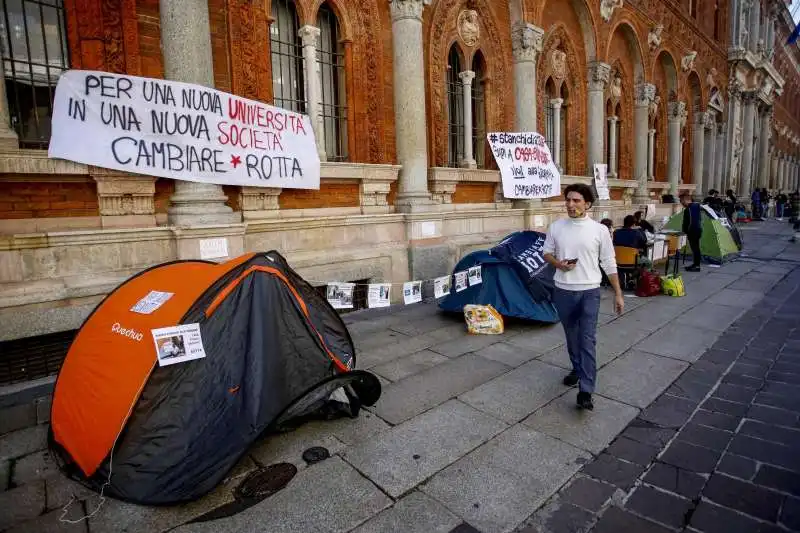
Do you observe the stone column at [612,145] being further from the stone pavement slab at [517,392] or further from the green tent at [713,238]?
the stone pavement slab at [517,392]

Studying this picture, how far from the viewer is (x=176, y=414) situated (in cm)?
280

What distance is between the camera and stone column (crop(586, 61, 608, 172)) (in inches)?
516

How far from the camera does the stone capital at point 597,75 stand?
13.0 meters

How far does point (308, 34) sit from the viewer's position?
6.98 metres

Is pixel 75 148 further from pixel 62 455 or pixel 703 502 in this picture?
pixel 703 502

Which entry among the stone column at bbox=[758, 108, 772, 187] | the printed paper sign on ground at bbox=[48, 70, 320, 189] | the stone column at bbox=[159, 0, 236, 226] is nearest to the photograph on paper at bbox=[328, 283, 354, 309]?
the stone column at bbox=[159, 0, 236, 226]

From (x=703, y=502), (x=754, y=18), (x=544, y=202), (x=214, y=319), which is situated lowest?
(x=703, y=502)

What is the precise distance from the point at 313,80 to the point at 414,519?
6.58 meters

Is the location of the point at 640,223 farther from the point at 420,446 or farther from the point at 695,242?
the point at 420,446

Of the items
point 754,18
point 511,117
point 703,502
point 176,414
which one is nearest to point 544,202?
point 511,117

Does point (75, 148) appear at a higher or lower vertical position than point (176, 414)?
higher

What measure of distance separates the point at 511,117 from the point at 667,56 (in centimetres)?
1150

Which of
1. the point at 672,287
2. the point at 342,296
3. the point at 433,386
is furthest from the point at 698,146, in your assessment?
the point at 433,386

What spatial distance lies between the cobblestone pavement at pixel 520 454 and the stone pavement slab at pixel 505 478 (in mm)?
11
